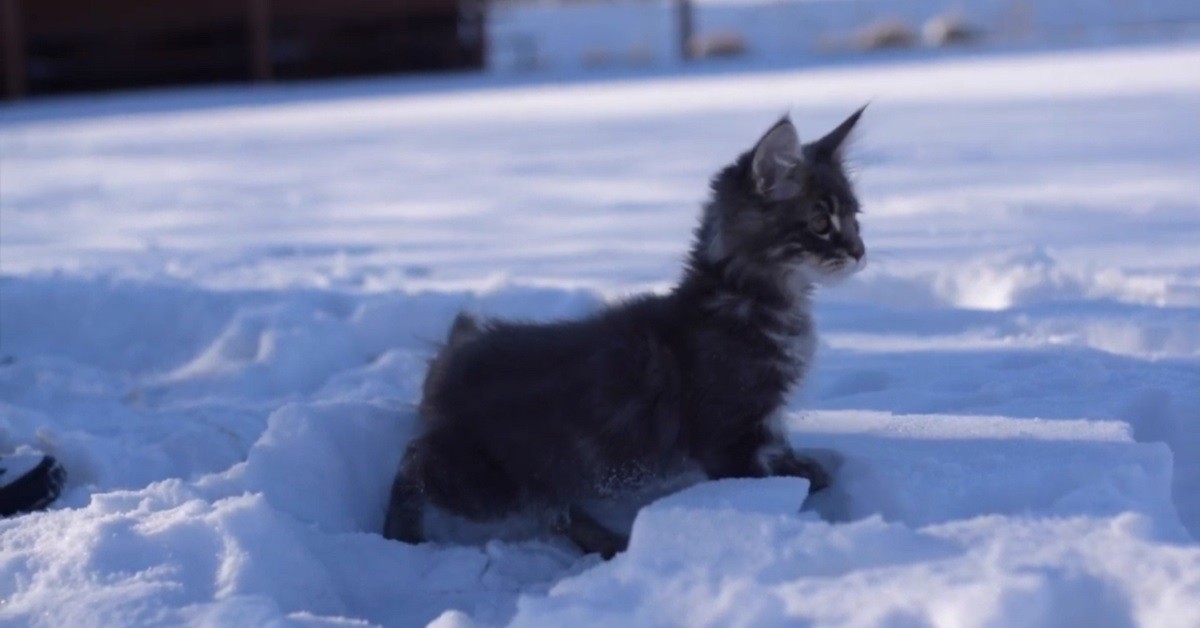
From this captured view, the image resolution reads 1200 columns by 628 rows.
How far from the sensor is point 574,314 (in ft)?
17.7

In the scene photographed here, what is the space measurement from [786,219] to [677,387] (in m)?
0.53

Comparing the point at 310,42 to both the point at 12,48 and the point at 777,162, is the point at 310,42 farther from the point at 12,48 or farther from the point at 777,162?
the point at 777,162

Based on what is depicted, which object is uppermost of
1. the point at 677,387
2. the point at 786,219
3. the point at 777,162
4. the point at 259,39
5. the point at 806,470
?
the point at 777,162

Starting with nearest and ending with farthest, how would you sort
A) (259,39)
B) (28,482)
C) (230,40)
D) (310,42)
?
(28,482), (259,39), (230,40), (310,42)

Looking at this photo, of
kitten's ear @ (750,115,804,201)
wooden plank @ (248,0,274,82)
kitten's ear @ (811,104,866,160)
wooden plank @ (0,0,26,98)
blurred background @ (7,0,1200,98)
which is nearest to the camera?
kitten's ear @ (750,115,804,201)

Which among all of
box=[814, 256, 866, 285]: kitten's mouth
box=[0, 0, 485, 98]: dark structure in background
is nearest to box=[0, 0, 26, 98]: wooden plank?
box=[0, 0, 485, 98]: dark structure in background

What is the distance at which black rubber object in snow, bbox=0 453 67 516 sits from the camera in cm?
379

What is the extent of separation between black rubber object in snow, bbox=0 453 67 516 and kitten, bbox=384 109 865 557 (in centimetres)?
109

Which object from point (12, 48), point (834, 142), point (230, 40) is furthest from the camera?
point (230, 40)

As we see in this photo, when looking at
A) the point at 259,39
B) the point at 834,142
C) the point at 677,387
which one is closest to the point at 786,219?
the point at 834,142

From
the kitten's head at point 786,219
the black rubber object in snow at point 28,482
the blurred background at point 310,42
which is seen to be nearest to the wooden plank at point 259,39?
the blurred background at point 310,42

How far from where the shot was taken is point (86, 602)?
9.81 feet

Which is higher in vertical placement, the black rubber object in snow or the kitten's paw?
the kitten's paw

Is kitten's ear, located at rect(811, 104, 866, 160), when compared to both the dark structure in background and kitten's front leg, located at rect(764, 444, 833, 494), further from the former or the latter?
the dark structure in background
